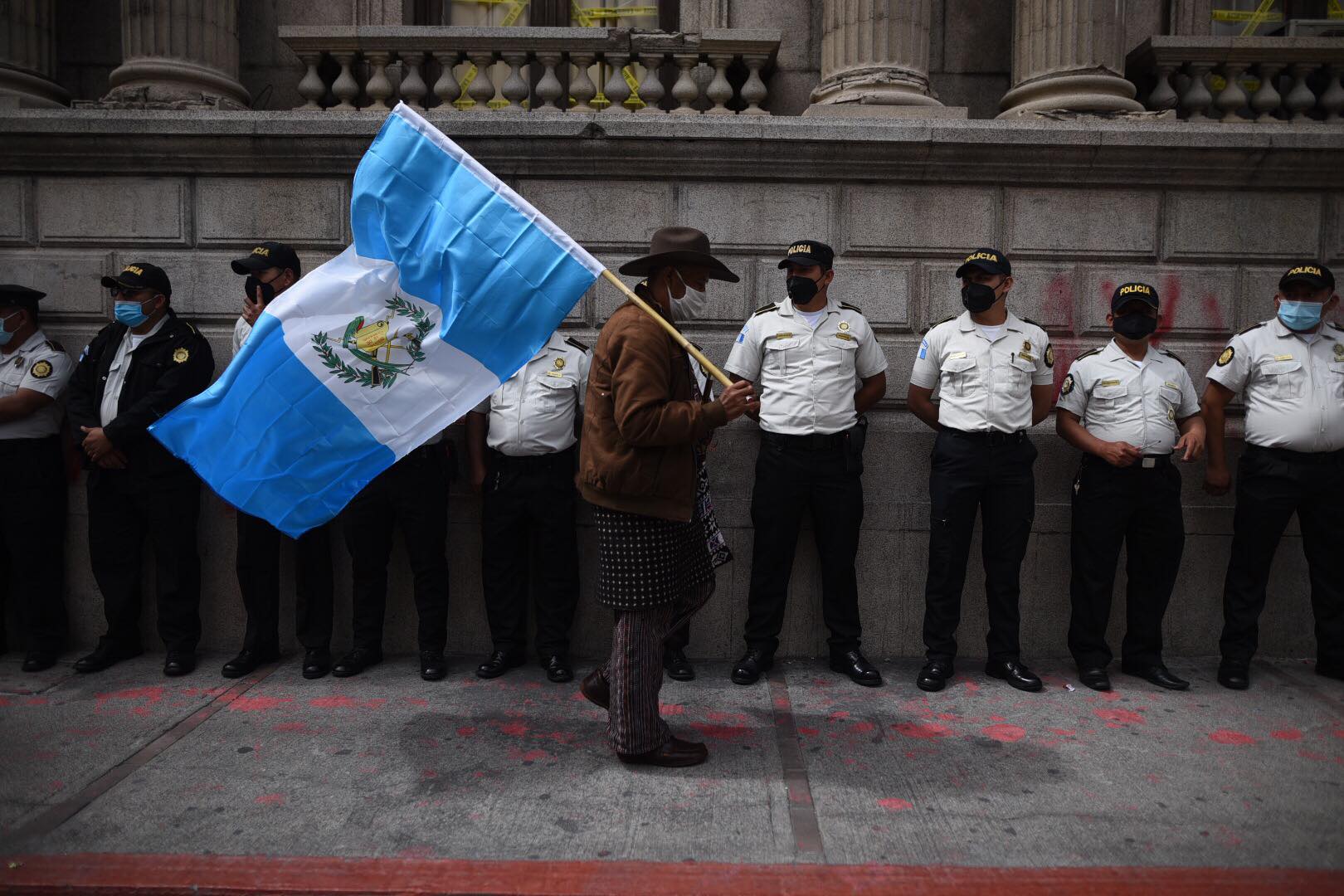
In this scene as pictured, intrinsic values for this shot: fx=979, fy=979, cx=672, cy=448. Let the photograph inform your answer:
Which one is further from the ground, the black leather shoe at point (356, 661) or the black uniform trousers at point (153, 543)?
the black uniform trousers at point (153, 543)

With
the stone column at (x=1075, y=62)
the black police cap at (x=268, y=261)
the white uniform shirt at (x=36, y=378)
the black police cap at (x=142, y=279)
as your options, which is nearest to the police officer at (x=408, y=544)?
the black police cap at (x=268, y=261)

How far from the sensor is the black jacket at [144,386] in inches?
231

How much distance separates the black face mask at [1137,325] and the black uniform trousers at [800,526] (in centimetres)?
179

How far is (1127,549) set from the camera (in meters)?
6.00

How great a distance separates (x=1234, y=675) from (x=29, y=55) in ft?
31.0

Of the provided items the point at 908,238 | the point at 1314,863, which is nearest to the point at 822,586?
the point at 908,238

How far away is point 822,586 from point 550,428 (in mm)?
1955

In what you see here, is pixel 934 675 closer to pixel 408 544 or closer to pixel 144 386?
pixel 408 544

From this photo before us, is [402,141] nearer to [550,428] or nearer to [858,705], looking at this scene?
[550,428]

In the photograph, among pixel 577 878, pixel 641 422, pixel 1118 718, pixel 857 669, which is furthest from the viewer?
pixel 857 669

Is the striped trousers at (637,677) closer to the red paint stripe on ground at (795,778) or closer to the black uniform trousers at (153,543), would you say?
the red paint stripe on ground at (795,778)

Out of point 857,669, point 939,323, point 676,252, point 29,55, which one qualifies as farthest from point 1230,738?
point 29,55

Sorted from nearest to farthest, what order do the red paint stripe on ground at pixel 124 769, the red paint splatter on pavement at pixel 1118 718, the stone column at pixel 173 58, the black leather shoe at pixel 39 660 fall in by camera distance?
the red paint stripe on ground at pixel 124 769 → the red paint splatter on pavement at pixel 1118 718 → the black leather shoe at pixel 39 660 → the stone column at pixel 173 58

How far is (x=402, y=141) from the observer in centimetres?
415
